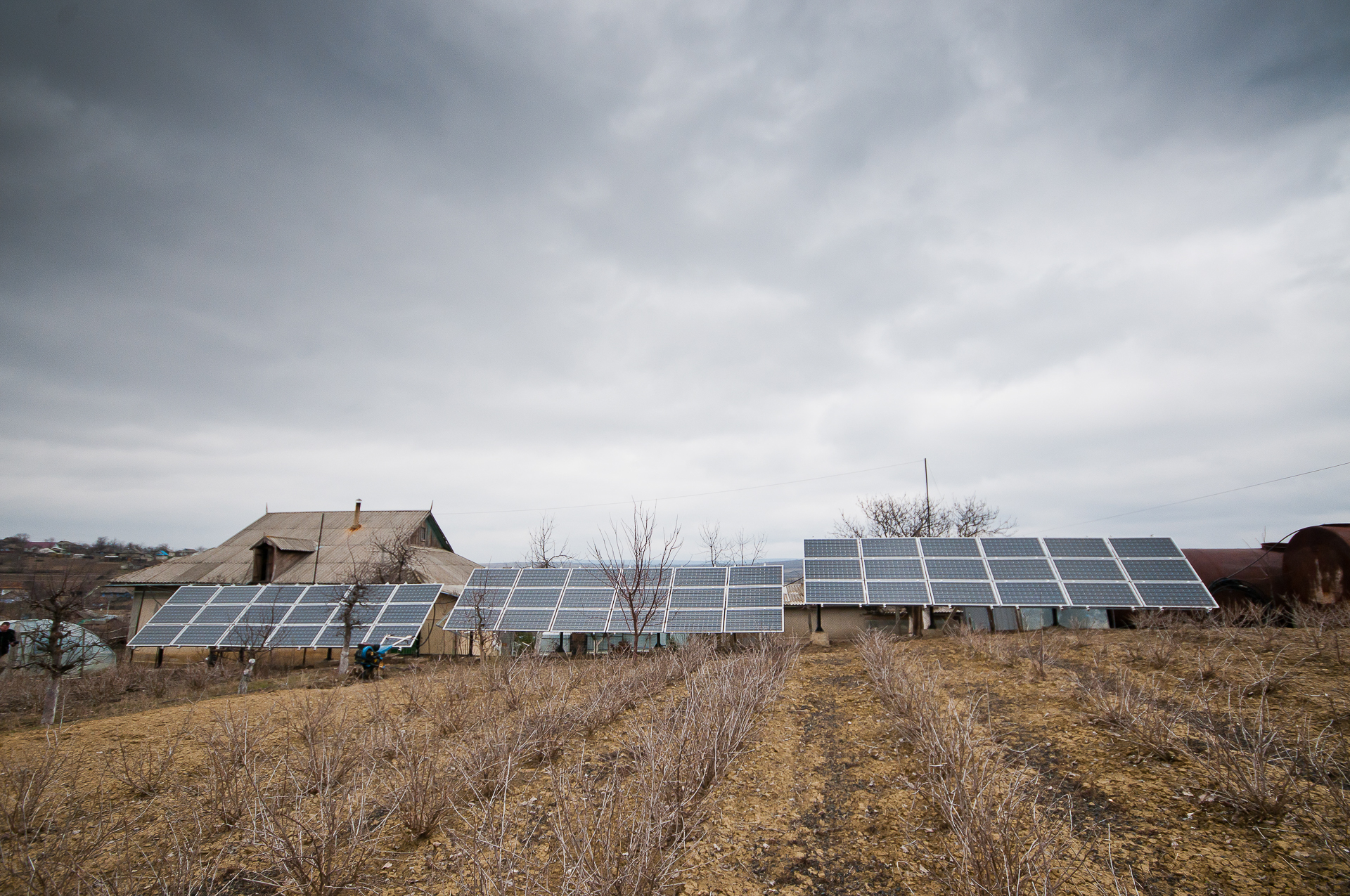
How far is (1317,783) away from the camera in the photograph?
197 inches

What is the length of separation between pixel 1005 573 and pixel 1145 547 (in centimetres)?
496

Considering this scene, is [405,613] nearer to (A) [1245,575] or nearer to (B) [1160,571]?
(B) [1160,571]

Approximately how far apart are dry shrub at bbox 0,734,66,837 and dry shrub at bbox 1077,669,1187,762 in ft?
34.6

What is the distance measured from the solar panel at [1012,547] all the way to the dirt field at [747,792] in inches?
349

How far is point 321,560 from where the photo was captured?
30859 mm

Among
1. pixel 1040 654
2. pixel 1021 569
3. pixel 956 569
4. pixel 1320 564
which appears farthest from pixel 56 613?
pixel 1320 564

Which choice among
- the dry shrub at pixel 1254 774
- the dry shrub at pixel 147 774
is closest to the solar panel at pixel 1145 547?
the dry shrub at pixel 1254 774

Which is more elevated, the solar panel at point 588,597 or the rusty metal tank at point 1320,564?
the rusty metal tank at point 1320,564

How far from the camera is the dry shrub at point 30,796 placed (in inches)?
211

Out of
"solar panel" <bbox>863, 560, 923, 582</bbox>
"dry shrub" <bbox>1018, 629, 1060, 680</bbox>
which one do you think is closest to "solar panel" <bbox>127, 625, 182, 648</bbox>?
"solar panel" <bbox>863, 560, 923, 582</bbox>

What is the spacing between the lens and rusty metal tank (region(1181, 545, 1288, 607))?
17.3 meters

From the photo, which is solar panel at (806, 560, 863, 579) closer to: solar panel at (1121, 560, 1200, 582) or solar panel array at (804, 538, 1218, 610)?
solar panel array at (804, 538, 1218, 610)

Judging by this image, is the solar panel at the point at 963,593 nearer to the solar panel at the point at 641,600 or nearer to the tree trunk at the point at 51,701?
the solar panel at the point at 641,600

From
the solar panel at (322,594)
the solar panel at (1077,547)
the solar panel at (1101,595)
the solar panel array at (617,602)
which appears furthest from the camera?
the solar panel at (322,594)
